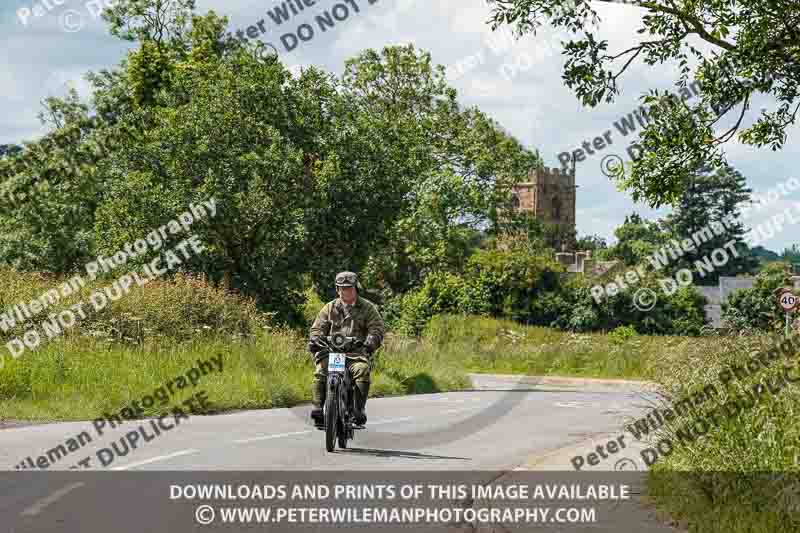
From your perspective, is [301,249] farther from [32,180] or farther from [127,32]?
[127,32]

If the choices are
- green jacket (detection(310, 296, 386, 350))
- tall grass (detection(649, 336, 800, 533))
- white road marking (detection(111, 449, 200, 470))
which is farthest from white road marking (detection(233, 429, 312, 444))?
tall grass (detection(649, 336, 800, 533))

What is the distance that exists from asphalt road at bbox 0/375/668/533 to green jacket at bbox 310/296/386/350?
1293 mm

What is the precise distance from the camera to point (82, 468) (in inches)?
400

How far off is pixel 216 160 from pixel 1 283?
936cm

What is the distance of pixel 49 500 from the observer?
843 centimetres

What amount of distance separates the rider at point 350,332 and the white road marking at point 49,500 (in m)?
3.49

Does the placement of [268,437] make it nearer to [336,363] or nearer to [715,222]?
[336,363]

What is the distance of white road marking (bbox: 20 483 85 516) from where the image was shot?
7918mm

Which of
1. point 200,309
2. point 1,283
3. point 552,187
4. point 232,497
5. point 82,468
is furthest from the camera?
point 552,187

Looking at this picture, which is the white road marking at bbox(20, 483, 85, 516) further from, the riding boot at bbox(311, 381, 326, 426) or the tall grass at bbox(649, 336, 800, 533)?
the tall grass at bbox(649, 336, 800, 533)

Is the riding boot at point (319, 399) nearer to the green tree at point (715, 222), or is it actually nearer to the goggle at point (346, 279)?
the goggle at point (346, 279)

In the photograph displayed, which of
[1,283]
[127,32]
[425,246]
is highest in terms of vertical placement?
[127,32]

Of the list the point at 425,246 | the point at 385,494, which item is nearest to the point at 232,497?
the point at 385,494

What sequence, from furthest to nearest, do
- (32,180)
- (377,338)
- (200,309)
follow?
1. (32,180)
2. (200,309)
3. (377,338)
